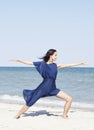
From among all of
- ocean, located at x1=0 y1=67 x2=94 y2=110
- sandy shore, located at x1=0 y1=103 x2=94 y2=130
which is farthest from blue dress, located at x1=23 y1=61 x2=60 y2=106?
ocean, located at x1=0 y1=67 x2=94 y2=110

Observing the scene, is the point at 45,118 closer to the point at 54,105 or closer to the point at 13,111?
the point at 13,111

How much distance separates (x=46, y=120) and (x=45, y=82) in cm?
82

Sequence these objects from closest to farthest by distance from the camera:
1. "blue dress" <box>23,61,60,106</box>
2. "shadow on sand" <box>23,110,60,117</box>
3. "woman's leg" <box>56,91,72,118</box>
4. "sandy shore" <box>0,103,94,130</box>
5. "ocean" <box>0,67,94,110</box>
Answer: "sandy shore" <box>0,103,94,130</box>
"blue dress" <box>23,61,60,106</box>
"woman's leg" <box>56,91,72,118</box>
"shadow on sand" <box>23,110,60,117</box>
"ocean" <box>0,67,94,110</box>

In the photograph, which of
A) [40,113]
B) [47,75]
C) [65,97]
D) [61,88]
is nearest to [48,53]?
[47,75]

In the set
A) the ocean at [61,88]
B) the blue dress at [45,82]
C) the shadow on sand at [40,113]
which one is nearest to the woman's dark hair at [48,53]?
the blue dress at [45,82]

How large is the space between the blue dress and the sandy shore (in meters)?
0.51

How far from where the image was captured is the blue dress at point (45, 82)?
32.8ft

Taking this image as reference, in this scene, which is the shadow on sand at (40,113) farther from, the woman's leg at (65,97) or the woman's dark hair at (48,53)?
the woman's dark hair at (48,53)

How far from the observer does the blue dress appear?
999cm

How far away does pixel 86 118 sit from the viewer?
1043 cm

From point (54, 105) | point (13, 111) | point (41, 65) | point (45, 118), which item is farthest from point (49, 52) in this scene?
point (54, 105)

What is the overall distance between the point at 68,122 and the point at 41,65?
133cm

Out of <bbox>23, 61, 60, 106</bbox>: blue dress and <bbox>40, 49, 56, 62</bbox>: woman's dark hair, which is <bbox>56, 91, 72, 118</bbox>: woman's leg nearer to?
<bbox>23, 61, 60, 106</bbox>: blue dress

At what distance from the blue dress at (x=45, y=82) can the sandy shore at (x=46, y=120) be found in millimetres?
506
